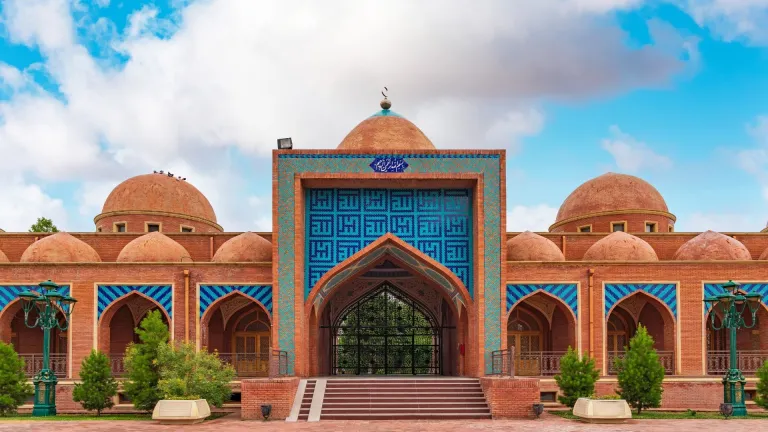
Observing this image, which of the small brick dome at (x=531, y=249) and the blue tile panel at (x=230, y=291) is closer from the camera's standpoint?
the blue tile panel at (x=230, y=291)

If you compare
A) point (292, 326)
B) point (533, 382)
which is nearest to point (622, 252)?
point (533, 382)

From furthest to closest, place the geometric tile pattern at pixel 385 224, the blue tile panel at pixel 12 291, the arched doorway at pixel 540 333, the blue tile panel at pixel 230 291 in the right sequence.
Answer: the arched doorway at pixel 540 333 → the blue tile panel at pixel 230 291 → the blue tile panel at pixel 12 291 → the geometric tile pattern at pixel 385 224

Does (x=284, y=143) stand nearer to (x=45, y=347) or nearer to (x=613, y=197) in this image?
(x=45, y=347)

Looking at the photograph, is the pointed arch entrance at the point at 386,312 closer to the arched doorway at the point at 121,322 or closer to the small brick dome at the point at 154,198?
the arched doorway at the point at 121,322

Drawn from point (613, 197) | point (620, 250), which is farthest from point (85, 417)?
point (613, 197)

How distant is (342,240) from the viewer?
1694 cm

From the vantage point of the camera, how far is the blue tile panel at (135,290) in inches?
683

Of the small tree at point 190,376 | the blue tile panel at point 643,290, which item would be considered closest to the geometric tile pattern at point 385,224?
the small tree at point 190,376

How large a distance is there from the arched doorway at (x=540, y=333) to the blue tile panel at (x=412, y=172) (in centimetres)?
163

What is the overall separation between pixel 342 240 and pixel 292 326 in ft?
6.65

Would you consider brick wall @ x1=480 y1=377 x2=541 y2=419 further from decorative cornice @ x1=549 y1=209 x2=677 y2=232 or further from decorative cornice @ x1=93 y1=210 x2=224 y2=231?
decorative cornice @ x1=93 y1=210 x2=224 y2=231

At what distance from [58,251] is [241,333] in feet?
14.7

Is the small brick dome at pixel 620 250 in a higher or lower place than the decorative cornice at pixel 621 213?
lower

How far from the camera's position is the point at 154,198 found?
909 inches
